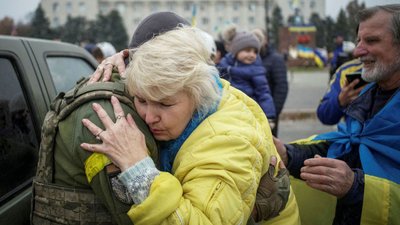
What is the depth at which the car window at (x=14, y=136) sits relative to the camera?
1.89 metres

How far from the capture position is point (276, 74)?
18.1ft

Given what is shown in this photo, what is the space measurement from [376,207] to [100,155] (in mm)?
1400

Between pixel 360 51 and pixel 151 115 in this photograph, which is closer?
pixel 151 115

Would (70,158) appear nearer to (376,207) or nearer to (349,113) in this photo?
(376,207)

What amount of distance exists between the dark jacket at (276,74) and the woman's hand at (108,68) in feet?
12.3

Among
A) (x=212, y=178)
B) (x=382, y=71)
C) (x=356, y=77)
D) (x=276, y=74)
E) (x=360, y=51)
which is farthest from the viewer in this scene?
(x=276, y=74)

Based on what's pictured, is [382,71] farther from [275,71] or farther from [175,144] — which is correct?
[275,71]

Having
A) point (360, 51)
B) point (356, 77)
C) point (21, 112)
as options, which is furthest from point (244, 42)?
point (21, 112)

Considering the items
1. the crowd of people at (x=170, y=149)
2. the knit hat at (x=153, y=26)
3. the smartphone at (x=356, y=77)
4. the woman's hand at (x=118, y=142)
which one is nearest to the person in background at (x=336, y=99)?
the smartphone at (x=356, y=77)

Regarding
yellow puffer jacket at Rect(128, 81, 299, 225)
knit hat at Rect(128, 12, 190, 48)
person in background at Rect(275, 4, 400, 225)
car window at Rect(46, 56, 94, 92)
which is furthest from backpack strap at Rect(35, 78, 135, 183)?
car window at Rect(46, 56, 94, 92)

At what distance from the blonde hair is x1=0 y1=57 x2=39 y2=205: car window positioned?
80 centimetres

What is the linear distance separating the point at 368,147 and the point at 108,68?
1408mm

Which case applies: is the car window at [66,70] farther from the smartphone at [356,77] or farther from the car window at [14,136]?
the smartphone at [356,77]

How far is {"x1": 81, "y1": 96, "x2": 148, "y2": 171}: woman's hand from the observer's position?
1390 mm
